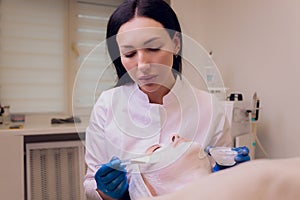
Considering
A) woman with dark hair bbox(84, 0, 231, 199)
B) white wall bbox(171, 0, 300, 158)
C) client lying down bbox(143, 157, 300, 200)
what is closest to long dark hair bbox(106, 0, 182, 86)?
woman with dark hair bbox(84, 0, 231, 199)

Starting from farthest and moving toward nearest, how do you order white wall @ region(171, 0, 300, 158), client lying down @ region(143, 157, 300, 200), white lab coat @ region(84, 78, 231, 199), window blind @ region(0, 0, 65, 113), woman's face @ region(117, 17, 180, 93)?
window blind @ region(0, 0, 65, 113)
white wall @ region(171, 0, 300, 158)
white lab coat @ region(84, 78, 231, 199)
woman's face @ region(117, 17, 180, 93)
client lying down @ region(143, 157, 300, 200)

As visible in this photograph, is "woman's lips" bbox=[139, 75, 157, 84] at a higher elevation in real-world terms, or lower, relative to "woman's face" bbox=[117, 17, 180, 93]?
lower

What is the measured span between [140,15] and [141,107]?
10.0 inches

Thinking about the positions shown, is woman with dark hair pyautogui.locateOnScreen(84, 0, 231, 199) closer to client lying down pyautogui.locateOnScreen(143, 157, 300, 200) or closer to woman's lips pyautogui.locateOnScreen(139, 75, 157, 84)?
woman's lips pyautogui.locateOnScreen(139, 75, 157, 84)

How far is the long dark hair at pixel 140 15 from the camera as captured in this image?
731 millimetres

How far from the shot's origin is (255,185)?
22 cm

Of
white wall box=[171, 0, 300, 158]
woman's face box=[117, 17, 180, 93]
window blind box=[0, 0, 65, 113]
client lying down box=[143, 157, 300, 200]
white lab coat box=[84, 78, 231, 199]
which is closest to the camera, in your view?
client lying down box=[143, 157, 300, 200]

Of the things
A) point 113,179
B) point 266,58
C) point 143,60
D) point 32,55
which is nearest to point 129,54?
point 143,60

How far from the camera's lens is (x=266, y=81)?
1858 millimetres

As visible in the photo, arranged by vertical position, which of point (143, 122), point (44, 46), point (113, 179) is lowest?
point (113, 179)

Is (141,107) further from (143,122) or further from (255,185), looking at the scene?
(255,185)

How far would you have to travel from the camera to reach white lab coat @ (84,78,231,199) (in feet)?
2.51

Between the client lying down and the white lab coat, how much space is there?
0.51 metres

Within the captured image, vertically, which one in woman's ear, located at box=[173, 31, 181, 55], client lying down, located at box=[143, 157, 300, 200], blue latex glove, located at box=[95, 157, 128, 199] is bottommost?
blue latex glove, located at box=[95, 157, 128, 199]
